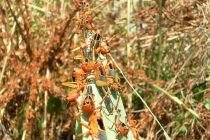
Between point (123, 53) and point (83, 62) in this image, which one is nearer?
point (83, 62)

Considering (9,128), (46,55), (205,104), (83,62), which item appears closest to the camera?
(83,62)

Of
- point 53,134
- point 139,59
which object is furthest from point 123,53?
point 53,134

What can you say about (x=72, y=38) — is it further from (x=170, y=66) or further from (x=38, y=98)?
(x=170, y=66)

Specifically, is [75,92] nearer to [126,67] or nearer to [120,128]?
[120,128]

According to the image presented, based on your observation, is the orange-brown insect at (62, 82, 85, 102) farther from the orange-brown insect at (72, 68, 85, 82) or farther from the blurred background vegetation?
the blurred background vegetation

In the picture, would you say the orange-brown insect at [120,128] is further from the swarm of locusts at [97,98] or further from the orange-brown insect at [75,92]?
the orange-brown insect at [75,92]

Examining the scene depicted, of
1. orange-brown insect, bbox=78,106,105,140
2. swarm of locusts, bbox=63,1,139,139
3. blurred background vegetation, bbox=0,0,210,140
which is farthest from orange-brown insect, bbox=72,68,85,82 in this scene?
blurred background vegetation, bbox=0,0,210,140
